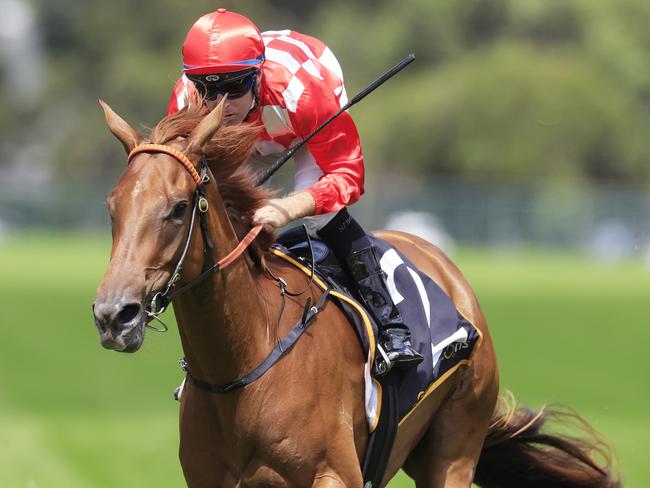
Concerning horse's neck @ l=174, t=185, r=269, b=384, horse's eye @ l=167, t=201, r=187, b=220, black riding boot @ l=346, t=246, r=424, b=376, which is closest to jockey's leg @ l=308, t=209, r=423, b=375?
black riding boot @ l=346, t=246, r=424, b=376

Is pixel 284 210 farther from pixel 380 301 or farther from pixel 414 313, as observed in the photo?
pixel 414 313

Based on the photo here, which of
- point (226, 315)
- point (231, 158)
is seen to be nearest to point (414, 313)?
point (226, 315)

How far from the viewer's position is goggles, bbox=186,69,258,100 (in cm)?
451

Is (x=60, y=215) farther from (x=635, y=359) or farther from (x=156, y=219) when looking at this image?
(x=156, y=219)

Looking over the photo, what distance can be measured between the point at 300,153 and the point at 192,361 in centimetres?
105

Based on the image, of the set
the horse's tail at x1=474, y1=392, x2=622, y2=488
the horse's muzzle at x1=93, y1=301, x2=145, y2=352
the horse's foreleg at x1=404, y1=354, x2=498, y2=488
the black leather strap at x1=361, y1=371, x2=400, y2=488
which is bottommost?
the horse's tail at x1=474, y1=392, x2=622, y2=488

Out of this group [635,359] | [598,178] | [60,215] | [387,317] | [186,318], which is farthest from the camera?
[598,178]

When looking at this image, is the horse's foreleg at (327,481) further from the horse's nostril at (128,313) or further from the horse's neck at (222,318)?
the horse's nostril at (128,313)

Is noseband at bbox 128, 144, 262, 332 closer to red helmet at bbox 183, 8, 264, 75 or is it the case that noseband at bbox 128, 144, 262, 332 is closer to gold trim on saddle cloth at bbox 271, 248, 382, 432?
red helmet at bbox 183, 8, 264, 75

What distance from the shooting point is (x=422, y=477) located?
564 cm

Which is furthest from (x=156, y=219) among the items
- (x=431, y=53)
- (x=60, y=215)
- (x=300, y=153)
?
(x=431, y=53)

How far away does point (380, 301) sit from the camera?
5000 mm

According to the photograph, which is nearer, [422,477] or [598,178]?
[422,477]

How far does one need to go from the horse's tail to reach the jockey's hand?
6.87 feet
